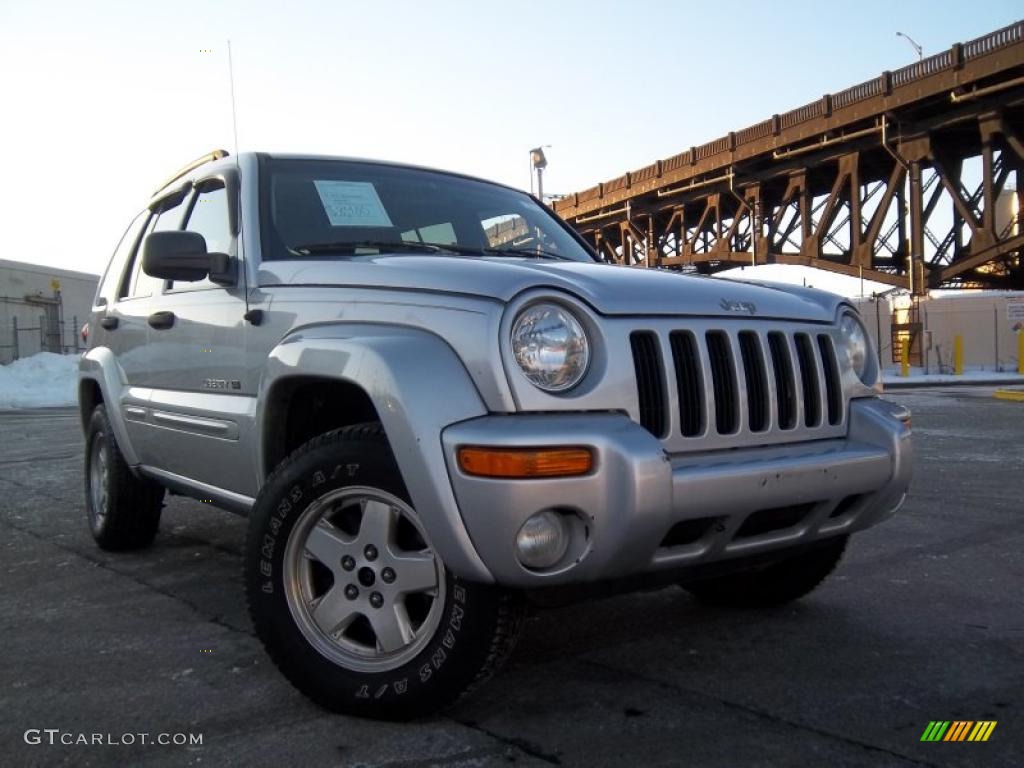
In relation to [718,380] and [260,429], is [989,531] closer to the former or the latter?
[718,380]

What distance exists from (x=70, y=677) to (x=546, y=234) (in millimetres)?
2701

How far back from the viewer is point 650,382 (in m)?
2.66

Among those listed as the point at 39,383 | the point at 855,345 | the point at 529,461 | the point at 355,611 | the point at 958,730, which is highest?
the point at 855,345

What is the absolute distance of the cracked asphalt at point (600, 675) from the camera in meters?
2.49

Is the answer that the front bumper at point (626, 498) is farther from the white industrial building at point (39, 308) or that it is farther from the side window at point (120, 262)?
the white industrial building at point (39, 308)

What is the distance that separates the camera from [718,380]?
282 centimetres

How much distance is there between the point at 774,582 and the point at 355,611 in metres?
1.82

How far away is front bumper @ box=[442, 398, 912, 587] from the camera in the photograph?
2361 mm

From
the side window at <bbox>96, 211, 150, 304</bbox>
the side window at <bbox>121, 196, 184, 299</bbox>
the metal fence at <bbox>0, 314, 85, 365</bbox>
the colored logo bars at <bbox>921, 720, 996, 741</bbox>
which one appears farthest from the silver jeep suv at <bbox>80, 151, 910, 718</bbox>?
the metal fence at <bbox>0, 314, 85, 365</bbox>

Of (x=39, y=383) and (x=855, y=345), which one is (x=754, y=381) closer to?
(x=855, y=345)

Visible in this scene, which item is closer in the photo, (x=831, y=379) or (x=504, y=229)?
(x=831, y=379)

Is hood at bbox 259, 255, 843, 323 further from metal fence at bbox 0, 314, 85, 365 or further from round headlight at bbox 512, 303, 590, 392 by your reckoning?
metal fence at bbox 0, 314, 85, 365

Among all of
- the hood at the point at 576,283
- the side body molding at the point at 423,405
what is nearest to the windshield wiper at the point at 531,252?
the hood at the point at 576,283

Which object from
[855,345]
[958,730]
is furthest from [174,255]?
[958,730]
